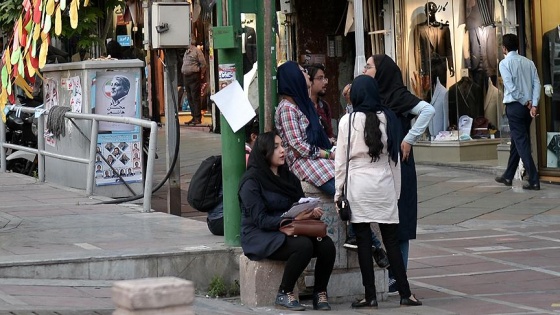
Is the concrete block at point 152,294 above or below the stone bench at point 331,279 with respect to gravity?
above

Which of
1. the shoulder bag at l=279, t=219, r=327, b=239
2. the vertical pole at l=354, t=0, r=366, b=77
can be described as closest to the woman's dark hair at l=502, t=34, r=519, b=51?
the vertical pole at l=354, t=0, r=366, b=77

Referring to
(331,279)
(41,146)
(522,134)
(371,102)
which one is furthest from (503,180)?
(371,102)

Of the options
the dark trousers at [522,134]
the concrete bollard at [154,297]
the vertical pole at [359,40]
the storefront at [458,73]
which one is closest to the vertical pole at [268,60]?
the vertical pole at [359,40]

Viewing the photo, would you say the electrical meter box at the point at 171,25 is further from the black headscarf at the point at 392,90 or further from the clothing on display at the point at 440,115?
the clothing on display at the point at 440,115

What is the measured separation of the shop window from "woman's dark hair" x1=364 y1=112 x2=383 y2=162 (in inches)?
361

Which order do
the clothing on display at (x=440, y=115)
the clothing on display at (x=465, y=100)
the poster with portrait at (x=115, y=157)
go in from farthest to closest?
1. the clothing on display at (x=440, y=115)
2. the clothing on display at (x=465, y=100)
3. the poster with portrait at (x=115, y=157)

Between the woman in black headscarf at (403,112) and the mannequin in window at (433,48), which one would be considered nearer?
the woman in black headscarf at (403,112)

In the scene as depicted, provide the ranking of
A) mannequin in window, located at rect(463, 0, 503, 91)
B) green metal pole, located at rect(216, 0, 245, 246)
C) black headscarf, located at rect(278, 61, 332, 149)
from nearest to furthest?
black headscarf, located at rect(278, 61, 332, 149) → green metal pole, located at rect(216, 0, 245, 246) → mannequin in window, located at rect(463, 0, 503, 91)

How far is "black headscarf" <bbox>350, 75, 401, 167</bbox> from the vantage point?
27.9ft

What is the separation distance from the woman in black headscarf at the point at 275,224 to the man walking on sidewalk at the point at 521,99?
263 inches

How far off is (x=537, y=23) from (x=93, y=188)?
20.6 ft

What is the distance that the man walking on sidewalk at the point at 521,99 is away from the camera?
1465 cm

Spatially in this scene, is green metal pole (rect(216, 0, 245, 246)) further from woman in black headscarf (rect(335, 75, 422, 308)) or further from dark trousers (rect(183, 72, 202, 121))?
dark trousers (rect(183, 72, 202, 121))

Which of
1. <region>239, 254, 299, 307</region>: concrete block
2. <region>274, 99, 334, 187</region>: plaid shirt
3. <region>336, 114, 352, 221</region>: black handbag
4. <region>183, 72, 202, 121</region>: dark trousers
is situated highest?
<region>183, 72, 202, 121</region>: dark trousers
